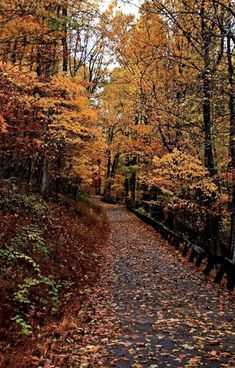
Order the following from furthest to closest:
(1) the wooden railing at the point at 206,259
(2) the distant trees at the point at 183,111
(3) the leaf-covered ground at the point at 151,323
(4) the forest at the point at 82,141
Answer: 1. (2) the distant trees at the point at 183,111
2. (1) the wooden railing at the point at 206,259
3. (4) the forest at the point at 82,141
4. (3) the leaf-covered ground at the point at 151,323

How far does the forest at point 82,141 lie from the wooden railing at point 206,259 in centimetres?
24

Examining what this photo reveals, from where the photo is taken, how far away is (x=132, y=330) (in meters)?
7.66

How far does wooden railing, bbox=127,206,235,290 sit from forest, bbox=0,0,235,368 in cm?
24

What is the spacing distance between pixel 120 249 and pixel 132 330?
1103 centimetres

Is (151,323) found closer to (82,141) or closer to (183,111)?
(183,111)

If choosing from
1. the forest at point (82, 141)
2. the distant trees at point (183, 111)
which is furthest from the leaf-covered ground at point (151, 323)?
the distant trees at point (183, 111)

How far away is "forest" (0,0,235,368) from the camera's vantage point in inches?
312

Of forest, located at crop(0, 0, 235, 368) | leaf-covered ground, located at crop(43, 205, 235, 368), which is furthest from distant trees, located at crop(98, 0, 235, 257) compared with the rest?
leaf-covered ground, located at crop(43, 205, 235, 368)

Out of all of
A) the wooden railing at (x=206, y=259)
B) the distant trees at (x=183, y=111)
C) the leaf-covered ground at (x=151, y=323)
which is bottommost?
the leaf-covered ground at (x=151, y=323)

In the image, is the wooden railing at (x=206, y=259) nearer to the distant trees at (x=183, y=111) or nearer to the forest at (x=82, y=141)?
the forest at (x=82, y=141)

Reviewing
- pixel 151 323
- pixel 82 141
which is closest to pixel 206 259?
pixel 82 141

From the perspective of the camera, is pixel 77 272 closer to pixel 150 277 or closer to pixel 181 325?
pixel 150 277

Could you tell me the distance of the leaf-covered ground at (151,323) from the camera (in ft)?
20.4

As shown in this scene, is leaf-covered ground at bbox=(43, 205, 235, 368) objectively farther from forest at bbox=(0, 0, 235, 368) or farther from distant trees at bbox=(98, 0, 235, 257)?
distant trees at bbox=(98, 0, 235, 257)
